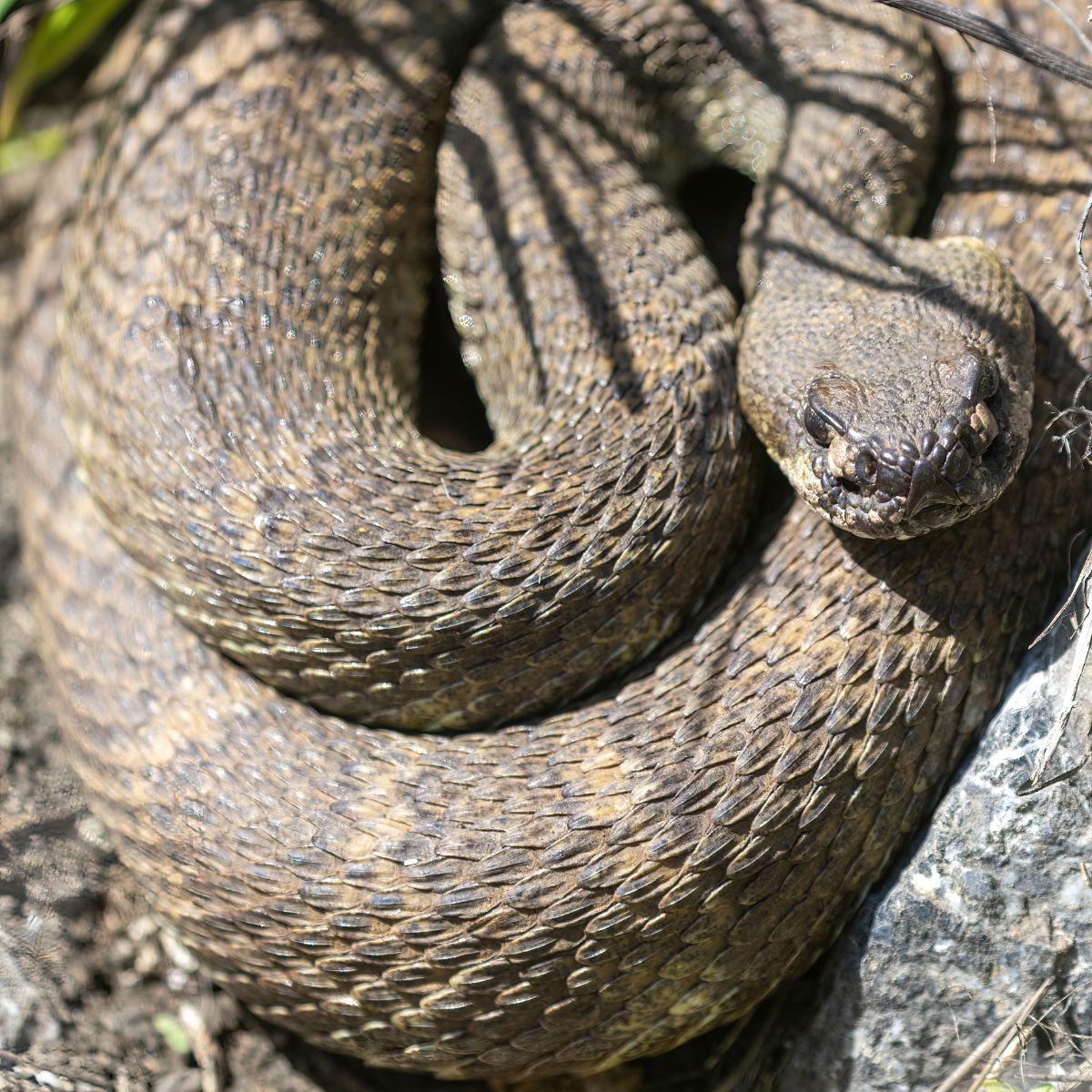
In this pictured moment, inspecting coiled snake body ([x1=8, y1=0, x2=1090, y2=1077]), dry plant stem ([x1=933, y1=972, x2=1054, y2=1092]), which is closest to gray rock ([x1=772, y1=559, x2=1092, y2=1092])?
dry plant stem ([x1=933, y1=972, x2=1054, y2=1092])

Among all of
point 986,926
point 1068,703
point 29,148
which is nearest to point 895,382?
point 1068,703

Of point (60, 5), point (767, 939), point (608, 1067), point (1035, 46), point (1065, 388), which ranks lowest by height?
point (608, 1067)

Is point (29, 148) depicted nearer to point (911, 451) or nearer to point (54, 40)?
point (54, 40)

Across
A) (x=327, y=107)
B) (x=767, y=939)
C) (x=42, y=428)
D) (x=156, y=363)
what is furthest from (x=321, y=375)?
(x=767, y=939)

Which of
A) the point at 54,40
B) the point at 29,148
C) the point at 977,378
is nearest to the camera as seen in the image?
the point at 977,378

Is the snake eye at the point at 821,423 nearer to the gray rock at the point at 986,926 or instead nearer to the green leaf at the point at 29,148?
the gray rock at the point at 986,926

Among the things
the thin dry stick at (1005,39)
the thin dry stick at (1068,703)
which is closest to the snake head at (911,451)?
the thin dry stick at (1068,703)

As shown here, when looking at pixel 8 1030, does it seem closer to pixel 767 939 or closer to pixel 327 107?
pixel 767 939
